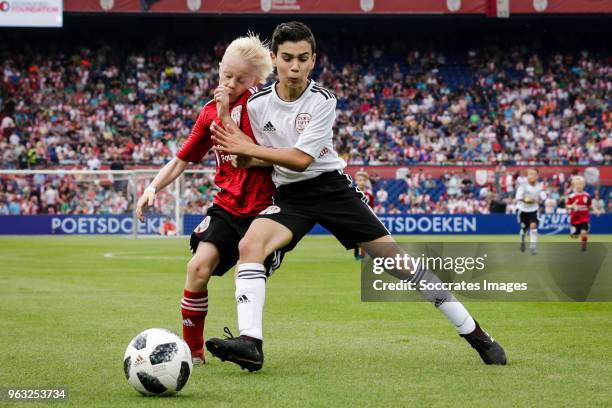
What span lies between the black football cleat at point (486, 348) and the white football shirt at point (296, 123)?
1423 mm

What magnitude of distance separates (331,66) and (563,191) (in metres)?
11.8

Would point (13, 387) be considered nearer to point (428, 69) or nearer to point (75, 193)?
point (75, 193)

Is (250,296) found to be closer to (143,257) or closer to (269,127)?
(269,127)

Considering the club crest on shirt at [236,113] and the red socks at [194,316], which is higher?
the club crest on shirt at [236,113]

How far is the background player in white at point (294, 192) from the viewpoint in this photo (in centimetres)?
582

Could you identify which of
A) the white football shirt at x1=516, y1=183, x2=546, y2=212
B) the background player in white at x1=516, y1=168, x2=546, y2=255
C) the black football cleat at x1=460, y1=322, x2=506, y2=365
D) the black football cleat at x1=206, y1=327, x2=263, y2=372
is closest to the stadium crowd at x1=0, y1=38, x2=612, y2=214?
the background player in white at x1=516, y1=168, x2=546, y2=255

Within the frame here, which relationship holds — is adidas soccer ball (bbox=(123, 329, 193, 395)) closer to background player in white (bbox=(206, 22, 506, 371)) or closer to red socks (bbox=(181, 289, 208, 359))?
background player in white (bbox=(206, 22, 506, 371))

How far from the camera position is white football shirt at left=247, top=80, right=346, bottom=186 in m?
5.98

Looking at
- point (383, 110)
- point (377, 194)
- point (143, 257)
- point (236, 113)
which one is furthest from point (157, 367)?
point (383, 110)

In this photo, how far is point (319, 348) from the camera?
721 cm

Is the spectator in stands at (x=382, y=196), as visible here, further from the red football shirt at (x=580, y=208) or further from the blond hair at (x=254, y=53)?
the blond hair at (x=254, y=53)

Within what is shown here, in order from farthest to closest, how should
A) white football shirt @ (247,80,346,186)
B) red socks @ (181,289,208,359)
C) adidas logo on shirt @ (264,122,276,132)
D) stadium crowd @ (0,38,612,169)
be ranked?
stadium crowd @ (0,38,612,169) < red socks @ (181,289,208,359) < adidas logo on shirt @ (264,122,276,132) < white football shirt @ (247,80,346,186)

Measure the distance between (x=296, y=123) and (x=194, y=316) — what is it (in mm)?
1493

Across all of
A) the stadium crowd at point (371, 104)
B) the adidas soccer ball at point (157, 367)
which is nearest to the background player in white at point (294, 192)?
the adidas soccer ball at point (157, 367)
